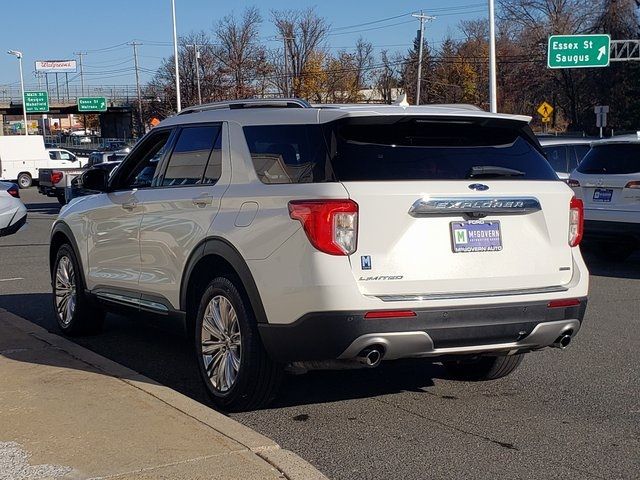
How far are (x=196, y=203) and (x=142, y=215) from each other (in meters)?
0.88

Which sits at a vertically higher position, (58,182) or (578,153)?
(578,153)

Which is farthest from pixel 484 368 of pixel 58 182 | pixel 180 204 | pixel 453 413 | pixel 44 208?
pixel 44 208

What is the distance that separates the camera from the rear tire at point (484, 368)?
21.5ft

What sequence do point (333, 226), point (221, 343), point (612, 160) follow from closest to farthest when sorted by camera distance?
1. point (333, 226)
2. point (221, 343)
3. point (612, 160)

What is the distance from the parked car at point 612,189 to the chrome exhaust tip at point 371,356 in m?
8.23

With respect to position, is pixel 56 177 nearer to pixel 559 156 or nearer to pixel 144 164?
pixel 559 156

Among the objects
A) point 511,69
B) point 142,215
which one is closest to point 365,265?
point 142,215

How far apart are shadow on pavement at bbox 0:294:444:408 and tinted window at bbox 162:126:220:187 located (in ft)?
3.46

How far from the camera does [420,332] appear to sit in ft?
16.9

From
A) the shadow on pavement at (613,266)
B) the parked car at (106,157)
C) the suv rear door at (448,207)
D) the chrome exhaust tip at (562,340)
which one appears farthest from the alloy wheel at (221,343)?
the parked car at (106,157)

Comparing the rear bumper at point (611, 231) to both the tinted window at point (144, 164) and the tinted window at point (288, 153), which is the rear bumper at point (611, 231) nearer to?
the tinted window at point (144, 164)

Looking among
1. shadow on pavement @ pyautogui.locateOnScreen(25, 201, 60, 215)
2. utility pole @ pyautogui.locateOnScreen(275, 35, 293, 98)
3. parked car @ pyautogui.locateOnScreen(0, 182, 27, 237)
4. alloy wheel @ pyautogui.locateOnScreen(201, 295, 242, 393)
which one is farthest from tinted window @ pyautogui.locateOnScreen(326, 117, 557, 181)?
utility pole @ pyautogui.locateOnScreen(275, 35, 293, 98)

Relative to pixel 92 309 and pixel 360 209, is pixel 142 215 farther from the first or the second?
pixel 360 209

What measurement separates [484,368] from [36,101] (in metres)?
81.9
